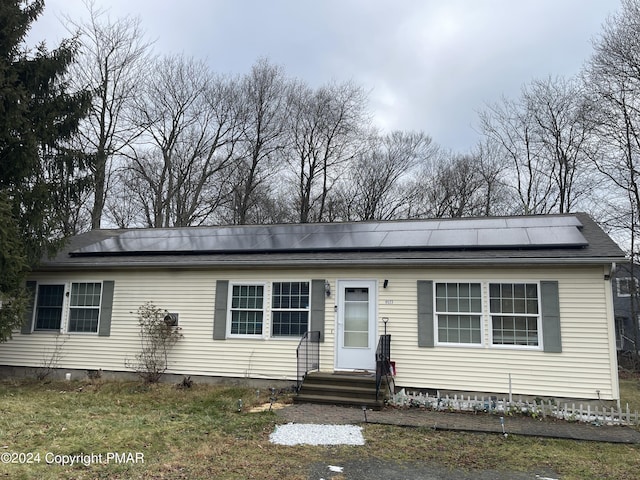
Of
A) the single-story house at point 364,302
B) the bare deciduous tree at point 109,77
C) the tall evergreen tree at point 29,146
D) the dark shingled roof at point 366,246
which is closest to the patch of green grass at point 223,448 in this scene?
the single-story house at point 364,302

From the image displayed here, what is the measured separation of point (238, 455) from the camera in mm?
5352

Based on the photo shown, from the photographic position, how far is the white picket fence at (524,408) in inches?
292

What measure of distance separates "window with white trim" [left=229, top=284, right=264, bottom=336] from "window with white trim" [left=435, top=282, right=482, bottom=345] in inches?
152

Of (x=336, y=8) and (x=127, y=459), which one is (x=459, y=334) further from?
(x=336, y=8)

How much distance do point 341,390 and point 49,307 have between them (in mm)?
7874

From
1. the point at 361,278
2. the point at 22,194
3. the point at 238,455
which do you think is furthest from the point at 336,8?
the point at 238,455

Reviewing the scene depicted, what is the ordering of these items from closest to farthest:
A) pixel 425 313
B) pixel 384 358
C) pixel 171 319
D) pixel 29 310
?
pixel 384 358 < pixel 425 313 < pixel 171 319 < pixel 29 310

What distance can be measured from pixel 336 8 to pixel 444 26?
10.6 feet

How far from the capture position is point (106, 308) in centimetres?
1088

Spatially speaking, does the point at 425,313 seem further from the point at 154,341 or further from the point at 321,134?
the point at 321,134

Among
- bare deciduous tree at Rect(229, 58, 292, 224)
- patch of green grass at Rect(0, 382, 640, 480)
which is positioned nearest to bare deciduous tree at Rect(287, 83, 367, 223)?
bare deciduous tree at Rect(229, 58, 292, 224)

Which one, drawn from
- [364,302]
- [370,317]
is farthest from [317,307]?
[370,317]

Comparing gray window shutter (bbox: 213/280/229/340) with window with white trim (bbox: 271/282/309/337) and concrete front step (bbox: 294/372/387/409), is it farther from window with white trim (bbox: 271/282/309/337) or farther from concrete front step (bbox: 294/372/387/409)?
concrete front step (bbox: 294/372/387/409)

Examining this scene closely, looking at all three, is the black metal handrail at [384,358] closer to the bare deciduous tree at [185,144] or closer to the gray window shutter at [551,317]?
the gray window shutter at [551,317]
